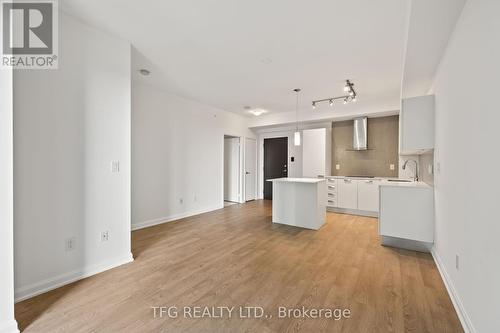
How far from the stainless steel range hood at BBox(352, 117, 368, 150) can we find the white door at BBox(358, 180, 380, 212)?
939 millimetres

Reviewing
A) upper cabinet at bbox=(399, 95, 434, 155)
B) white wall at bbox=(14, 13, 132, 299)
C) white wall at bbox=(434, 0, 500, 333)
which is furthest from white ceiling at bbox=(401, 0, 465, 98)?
white wall at bbox=(14, 13, 132, 299)

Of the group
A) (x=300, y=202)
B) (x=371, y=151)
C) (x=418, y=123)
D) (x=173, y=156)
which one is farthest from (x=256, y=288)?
(x=371, y=151)

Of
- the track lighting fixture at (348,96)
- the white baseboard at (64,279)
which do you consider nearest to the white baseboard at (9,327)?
the white baseboard at (64,279)

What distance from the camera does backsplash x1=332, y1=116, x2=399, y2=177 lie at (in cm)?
532

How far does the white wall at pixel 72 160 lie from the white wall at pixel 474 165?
3.22 meters

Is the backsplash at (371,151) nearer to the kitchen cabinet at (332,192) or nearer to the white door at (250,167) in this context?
the kitchen cabinet at (332,192)

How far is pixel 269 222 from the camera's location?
4.54 meters

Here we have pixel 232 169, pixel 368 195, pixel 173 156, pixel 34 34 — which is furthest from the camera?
pixel 232 169

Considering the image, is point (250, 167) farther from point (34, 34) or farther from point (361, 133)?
point (34, 34)

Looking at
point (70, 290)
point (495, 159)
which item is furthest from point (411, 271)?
point (70, 290)

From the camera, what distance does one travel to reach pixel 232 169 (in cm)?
698

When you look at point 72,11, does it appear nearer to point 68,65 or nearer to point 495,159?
point 68,65

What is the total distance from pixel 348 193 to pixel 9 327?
5.56 metres

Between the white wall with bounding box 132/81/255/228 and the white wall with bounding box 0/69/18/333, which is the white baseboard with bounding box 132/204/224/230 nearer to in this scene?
the white wall with bounding box 132/81/255/228
